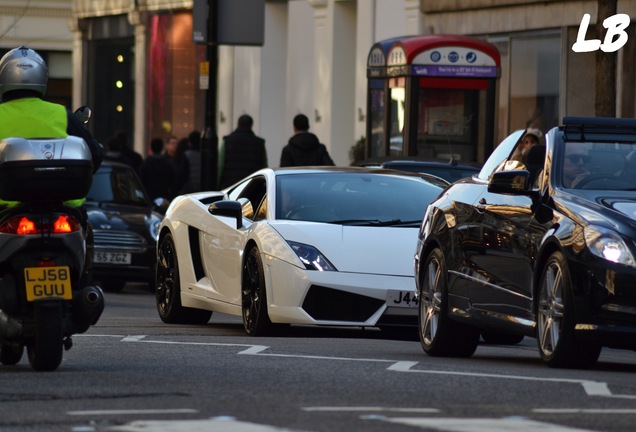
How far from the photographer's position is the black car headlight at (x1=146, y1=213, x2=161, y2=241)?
23594 millimetres

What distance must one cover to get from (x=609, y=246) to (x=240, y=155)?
16083 millimetres

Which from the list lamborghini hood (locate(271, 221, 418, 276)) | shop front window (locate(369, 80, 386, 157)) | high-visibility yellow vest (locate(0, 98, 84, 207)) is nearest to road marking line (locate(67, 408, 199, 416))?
high-visibility yellow vest (locate(0, 98, 84, 207))

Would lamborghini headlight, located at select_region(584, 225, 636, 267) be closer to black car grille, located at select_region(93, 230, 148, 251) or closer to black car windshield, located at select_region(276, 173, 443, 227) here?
black car windshield, located at select_region(276, 173, 443, 227)

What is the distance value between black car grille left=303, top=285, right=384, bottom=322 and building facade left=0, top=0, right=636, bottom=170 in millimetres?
12911

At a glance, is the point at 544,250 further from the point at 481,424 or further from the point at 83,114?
the point at 481,424

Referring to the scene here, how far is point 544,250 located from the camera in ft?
37.1

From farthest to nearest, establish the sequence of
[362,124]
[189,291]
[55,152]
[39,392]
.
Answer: [362,124] < [189,291] < [55,152] < [39,392]

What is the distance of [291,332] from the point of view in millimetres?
15078

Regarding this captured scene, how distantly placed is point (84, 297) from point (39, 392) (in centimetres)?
141

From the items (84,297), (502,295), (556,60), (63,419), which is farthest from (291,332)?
(556,60)

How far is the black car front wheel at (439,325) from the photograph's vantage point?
12688 mm

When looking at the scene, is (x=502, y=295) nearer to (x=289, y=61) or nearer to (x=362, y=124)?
(x=362, y=124)

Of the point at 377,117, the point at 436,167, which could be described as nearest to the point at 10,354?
the point at 436,167

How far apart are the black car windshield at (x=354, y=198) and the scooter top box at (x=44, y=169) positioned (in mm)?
4452
